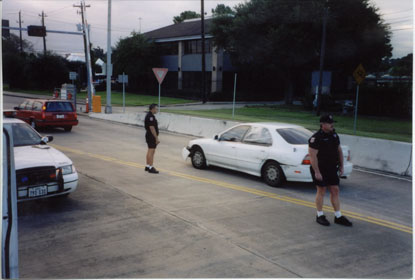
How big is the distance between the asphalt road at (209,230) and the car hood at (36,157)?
83cm

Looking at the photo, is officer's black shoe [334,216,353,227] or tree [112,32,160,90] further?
tree [112,32,160,90]

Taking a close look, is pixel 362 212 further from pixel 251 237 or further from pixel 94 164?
pixel 94 164

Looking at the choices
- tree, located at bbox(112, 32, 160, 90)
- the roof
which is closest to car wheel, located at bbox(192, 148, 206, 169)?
the roof

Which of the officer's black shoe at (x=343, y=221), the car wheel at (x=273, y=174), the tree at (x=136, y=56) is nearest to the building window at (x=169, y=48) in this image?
the tree at (x=136, y=56)

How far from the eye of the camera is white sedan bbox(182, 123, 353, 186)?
9047 millimetres

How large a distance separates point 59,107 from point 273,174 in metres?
13.1

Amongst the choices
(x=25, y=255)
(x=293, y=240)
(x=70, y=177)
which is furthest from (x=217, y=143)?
(x=25, y=255)

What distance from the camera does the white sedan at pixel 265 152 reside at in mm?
9047

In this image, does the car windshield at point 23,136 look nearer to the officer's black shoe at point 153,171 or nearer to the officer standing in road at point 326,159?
→ the officer's black shoe at point 153,171

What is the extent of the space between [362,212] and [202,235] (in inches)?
125

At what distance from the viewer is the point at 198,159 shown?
11.2 metres

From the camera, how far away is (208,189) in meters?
8.98

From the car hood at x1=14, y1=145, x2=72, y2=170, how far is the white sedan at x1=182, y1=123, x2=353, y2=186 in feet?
13.4

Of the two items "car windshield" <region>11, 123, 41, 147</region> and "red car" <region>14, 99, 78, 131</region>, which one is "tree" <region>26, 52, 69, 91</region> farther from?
"car windshield" <region>11, 123, 41, 147</region>
